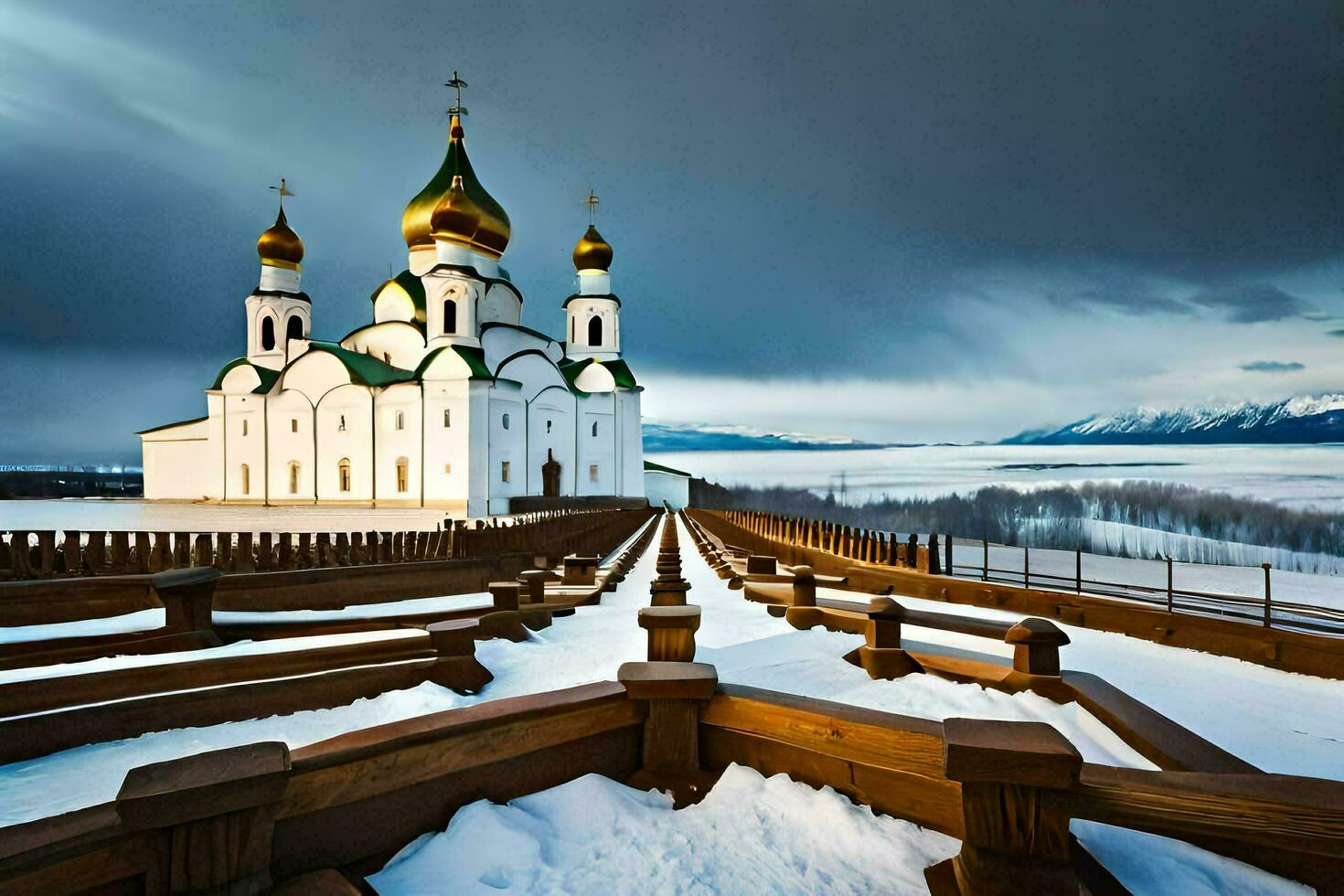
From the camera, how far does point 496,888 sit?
8.12 ft

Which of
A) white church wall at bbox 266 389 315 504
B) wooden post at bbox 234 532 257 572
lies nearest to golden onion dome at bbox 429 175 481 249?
white church wall at bbox 266 389 315 504

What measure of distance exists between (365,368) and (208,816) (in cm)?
4194

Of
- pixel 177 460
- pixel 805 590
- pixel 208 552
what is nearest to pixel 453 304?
pixel 177 460

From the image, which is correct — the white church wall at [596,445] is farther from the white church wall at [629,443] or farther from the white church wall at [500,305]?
the white church wall at [500,305]

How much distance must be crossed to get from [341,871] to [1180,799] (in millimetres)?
3018

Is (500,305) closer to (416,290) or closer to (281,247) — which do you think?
(416,290)

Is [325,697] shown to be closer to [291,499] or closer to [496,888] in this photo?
[496,888]

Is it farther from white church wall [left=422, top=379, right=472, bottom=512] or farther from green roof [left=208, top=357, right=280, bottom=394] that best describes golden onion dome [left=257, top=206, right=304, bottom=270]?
white church wall [left=422, top=379, right=472, bottom=512]

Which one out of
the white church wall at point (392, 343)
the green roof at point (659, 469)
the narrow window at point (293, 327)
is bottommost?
the green roof at point (659, 469)

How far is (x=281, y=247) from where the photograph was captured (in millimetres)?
45438

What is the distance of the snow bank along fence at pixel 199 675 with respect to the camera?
144 inches

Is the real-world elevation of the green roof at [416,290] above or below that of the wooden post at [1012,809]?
above

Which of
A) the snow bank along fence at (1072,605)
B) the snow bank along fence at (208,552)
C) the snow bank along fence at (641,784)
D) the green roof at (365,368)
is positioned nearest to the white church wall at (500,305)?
the green roof at (365,368)

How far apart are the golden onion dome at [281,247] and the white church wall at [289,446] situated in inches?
457
